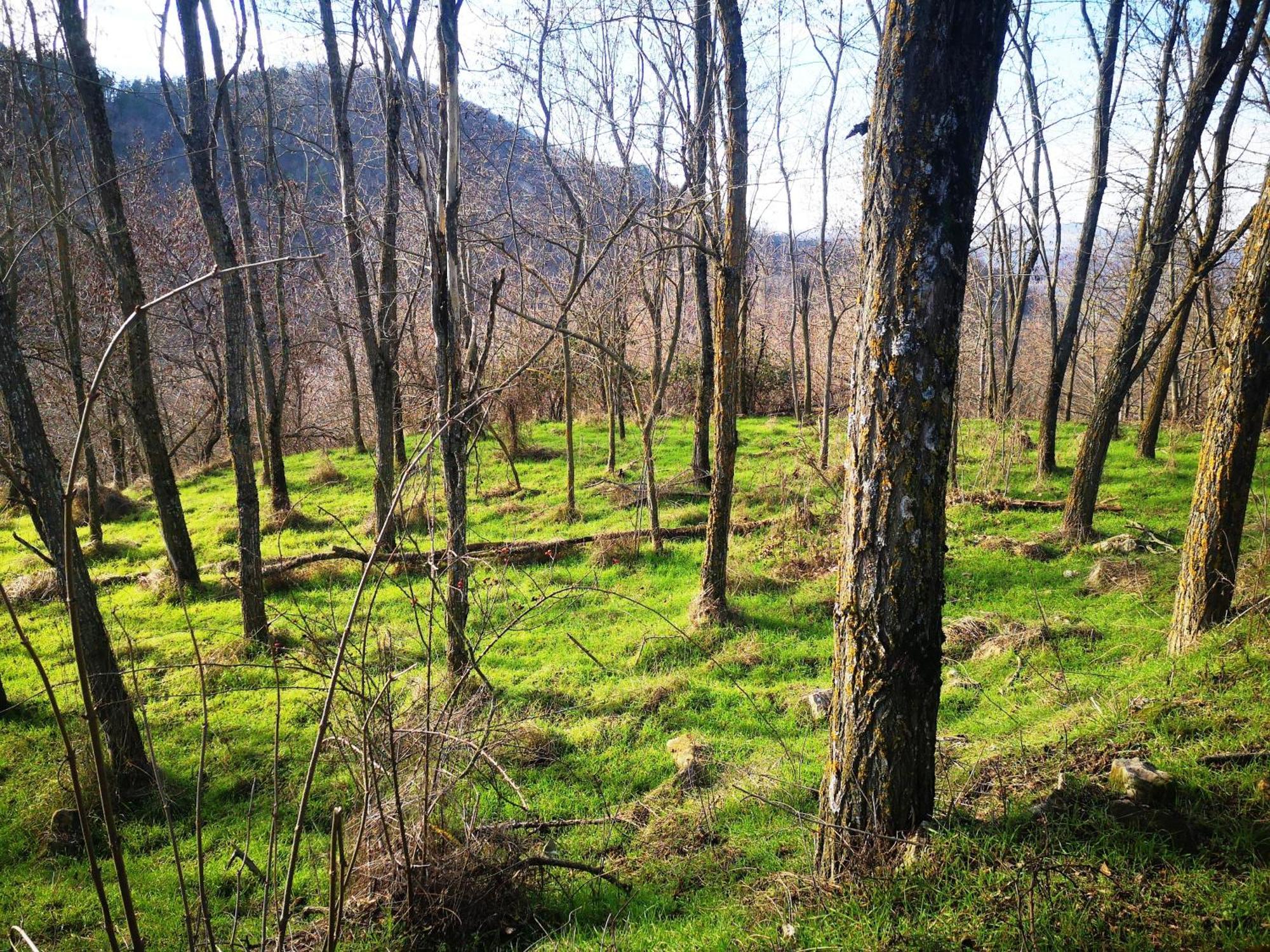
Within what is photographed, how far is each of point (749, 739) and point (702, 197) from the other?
4.39 metres

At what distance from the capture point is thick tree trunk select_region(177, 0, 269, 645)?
6547mm

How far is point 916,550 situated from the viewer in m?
2.57

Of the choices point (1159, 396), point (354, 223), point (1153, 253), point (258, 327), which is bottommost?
point (1159, 396)

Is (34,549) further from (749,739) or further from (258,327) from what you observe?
(258,327)

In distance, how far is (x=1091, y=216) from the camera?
33.5 ft

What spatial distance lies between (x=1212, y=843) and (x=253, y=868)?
11.1 ft

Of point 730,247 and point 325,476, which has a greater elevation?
point 730,247

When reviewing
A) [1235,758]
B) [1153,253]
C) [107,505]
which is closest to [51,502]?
[1235,758]

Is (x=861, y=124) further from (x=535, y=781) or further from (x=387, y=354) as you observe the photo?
(x=387, y=354)

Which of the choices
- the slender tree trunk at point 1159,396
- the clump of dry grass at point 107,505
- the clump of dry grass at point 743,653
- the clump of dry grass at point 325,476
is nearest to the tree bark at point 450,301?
the clump of dry grass at point 743,653

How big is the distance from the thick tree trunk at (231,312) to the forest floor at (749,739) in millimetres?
680

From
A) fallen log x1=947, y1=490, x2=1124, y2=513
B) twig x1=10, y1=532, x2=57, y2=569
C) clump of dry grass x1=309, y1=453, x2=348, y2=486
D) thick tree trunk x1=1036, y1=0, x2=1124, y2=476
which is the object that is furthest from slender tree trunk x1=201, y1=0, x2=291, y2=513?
thick tree trunk x1=1036, y1=0, x2=1124, y2=476

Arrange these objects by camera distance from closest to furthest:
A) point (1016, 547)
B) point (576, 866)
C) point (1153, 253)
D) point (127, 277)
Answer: point (576, 866) < point (127, 277) < point (1153, 253) < point (1016, 547)

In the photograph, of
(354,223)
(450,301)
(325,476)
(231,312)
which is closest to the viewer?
(450,301)
